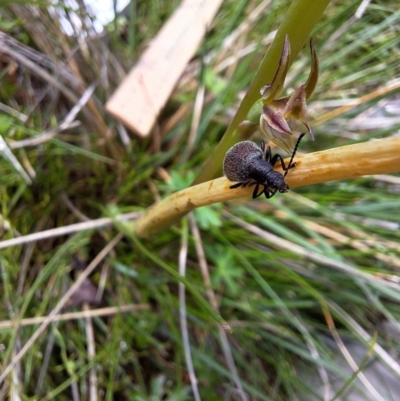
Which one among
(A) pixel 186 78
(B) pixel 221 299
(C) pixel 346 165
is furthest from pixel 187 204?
(A) pixel 186 78

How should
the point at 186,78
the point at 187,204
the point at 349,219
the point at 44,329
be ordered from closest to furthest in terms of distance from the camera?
1. the point at 187,204
2. the point at 44,329
3. the point at 349,219
4. the point at 186,78

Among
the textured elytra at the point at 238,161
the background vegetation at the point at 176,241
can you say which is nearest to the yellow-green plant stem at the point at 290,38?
the textured elytra at the point at 238,161

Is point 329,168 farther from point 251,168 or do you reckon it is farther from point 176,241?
point 176,241

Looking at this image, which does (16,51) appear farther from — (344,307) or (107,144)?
(344,307)

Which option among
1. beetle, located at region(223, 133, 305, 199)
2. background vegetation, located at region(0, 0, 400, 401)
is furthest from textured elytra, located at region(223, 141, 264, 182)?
background vegetation, located at region(0, 0, 400, 401)

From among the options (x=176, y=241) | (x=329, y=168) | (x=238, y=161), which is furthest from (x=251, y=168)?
(x=176, y=241)

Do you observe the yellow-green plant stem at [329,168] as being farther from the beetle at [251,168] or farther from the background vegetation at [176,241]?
the background vegetation at [176,241]
